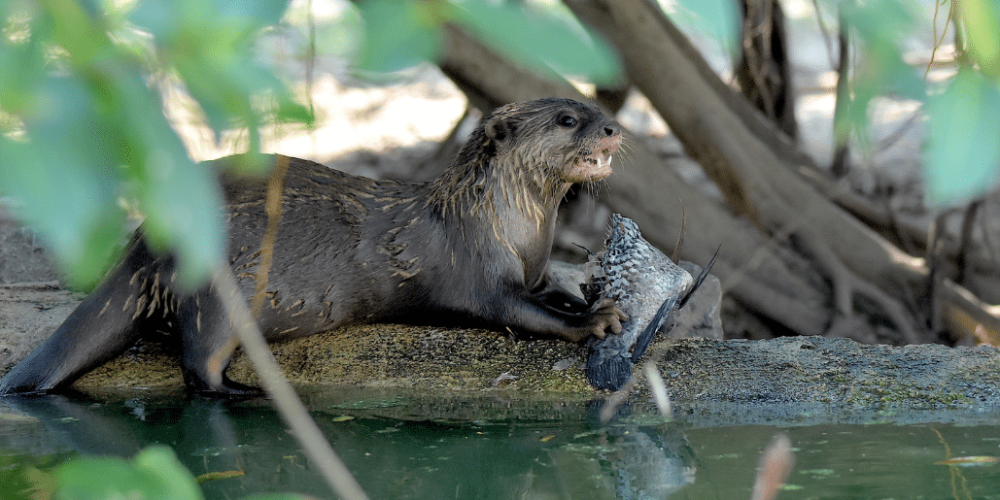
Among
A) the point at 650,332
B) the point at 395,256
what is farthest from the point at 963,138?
the point at 395,256

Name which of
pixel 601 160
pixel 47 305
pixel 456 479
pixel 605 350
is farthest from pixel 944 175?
pixel 47 305

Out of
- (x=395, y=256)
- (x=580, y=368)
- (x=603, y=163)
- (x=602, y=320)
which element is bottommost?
(x=580, y=368)

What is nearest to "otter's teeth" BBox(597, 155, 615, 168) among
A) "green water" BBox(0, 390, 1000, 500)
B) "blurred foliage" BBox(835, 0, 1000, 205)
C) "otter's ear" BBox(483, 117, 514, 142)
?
"otter's ear" BBox(483, 117, 514, 142)

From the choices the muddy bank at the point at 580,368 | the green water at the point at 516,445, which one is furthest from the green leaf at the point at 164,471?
the muddy bank at the point at 580,368

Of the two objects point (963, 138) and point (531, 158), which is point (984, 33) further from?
point (531, 158)

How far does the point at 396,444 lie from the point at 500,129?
3.75ft

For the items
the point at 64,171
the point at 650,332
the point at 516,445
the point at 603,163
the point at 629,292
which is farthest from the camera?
the point at 603,163

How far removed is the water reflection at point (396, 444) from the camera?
1748 mm

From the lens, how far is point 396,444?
79.0 inches

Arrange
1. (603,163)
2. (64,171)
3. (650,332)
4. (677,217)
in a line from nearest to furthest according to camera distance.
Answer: (64,171) → (650,332) → (603,163) → (677,217)

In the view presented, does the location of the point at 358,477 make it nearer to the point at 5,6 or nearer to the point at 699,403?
the point at 699,403

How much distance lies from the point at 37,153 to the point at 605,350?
7.00 ft

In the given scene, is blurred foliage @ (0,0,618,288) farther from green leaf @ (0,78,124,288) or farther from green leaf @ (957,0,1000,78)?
green leaf @ (957,0,1000,78)

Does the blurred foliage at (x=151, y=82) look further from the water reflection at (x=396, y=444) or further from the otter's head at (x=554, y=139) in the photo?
the otter's head at (x=554, y=139)
